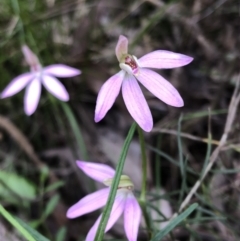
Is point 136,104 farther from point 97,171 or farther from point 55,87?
point 55,87

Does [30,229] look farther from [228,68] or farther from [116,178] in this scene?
[228,68]

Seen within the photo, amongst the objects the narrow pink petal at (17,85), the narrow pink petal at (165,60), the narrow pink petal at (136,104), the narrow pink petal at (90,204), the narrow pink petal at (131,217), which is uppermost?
the narrow pink petal at (17,85)

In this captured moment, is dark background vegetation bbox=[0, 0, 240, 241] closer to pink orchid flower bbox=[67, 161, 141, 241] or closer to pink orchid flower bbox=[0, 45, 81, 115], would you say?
pink orchid flower bbox=[0, 45, 81, 115]

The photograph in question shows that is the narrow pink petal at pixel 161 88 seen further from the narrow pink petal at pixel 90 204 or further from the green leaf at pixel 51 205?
the green leaf at pixel 51 205

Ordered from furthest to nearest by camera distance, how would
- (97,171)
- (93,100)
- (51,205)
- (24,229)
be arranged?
(93,100)
(51,205)
(97,171)
(24,229)

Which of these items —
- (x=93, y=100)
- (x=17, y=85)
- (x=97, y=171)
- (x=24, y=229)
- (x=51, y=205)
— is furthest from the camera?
(x=93, y=100)

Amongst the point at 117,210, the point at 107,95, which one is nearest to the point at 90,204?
the point at 117,210

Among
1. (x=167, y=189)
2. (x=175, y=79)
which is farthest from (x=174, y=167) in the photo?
(x=175, y=79)

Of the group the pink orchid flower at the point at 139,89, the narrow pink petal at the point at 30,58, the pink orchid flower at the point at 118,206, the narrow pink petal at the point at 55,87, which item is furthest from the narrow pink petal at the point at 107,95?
the narrow pink petal at the point at 30,58

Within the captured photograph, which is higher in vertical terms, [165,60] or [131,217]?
[165,60]
